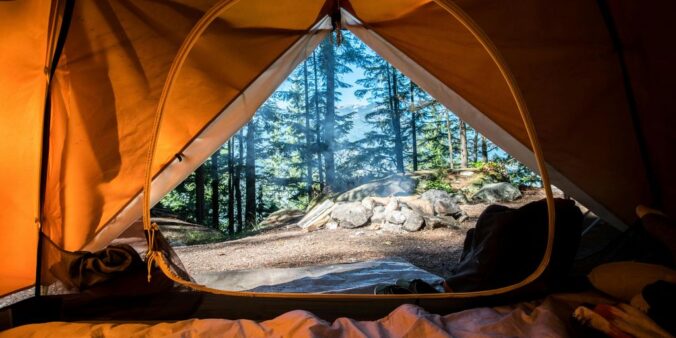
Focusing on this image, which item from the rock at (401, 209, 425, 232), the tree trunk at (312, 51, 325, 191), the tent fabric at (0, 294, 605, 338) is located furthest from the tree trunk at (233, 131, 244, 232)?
the tent fabric at (0, 294, 605, 338)

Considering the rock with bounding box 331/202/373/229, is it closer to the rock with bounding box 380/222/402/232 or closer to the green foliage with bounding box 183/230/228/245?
the rock with bounding box 380/222/402/232

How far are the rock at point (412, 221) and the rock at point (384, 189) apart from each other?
67.5 inches

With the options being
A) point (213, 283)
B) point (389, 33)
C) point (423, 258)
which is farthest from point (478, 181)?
point (213, 283)

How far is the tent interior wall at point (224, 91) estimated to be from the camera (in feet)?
5.55

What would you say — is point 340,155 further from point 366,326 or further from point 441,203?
point 366,326

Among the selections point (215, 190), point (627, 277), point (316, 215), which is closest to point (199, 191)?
point (215, 190)

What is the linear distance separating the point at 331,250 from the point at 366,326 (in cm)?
269

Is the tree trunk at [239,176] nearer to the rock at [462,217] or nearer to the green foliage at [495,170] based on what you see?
the green foliage at [495,170]

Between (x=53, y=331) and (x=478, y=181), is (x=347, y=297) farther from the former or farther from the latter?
(x=478, y=181)

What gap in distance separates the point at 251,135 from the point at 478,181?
6.95 meters

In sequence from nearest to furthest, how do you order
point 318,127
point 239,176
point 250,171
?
point 318,127 < point 250,171 < point 239,176

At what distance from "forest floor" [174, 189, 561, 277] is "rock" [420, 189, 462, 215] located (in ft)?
1.01

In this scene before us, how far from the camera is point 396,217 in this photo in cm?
541

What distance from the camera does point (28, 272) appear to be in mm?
1767
